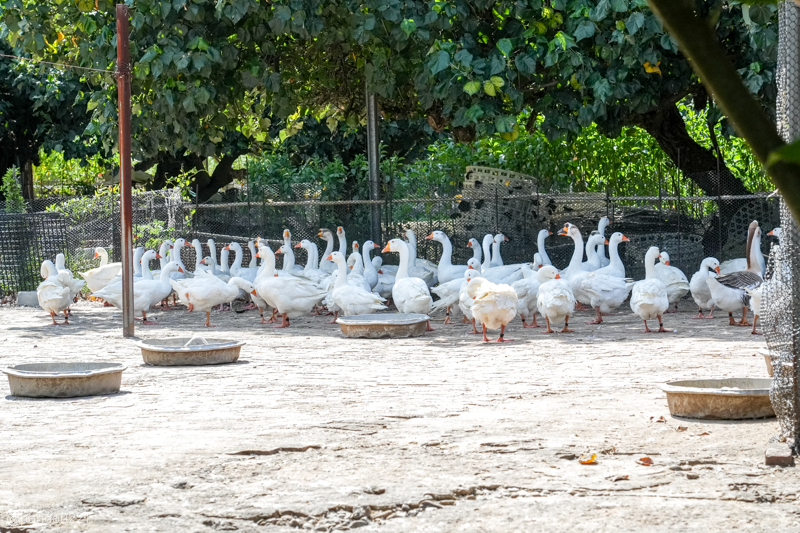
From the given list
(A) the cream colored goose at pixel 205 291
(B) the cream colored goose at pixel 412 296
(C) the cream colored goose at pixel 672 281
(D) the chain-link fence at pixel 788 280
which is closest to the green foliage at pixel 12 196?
(A) the cream colored goose at pixel 205 291

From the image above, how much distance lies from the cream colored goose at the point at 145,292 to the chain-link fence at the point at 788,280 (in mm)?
11356

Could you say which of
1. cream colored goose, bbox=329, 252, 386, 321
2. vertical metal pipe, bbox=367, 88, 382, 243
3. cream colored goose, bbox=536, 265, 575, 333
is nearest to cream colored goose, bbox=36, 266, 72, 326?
cream colored goose, bbox=329, 252, 386, 321

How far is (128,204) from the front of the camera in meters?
13.8

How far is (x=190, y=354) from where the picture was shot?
10.6 m

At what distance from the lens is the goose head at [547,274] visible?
14.0m

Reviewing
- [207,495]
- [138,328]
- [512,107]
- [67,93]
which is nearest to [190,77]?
[138,328]

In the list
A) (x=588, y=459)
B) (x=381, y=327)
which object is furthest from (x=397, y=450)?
(x=381, y=327)

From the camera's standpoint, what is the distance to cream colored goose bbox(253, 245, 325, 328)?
15.1 meters

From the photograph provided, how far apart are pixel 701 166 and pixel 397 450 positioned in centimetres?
1602

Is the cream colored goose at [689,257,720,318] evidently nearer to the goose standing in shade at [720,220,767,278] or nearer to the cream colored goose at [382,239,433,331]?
the goose standing in shade at [720,220,767,278]

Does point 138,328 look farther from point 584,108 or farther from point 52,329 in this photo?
point 584,108

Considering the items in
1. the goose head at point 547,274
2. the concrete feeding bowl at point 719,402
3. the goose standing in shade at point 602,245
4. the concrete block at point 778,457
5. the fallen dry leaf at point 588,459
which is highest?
the goose standing in shade at point 602,245

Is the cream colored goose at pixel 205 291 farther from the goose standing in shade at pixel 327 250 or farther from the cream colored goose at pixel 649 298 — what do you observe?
the cream colored goose at pixel 649 298

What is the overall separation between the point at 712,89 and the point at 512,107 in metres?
15.6
